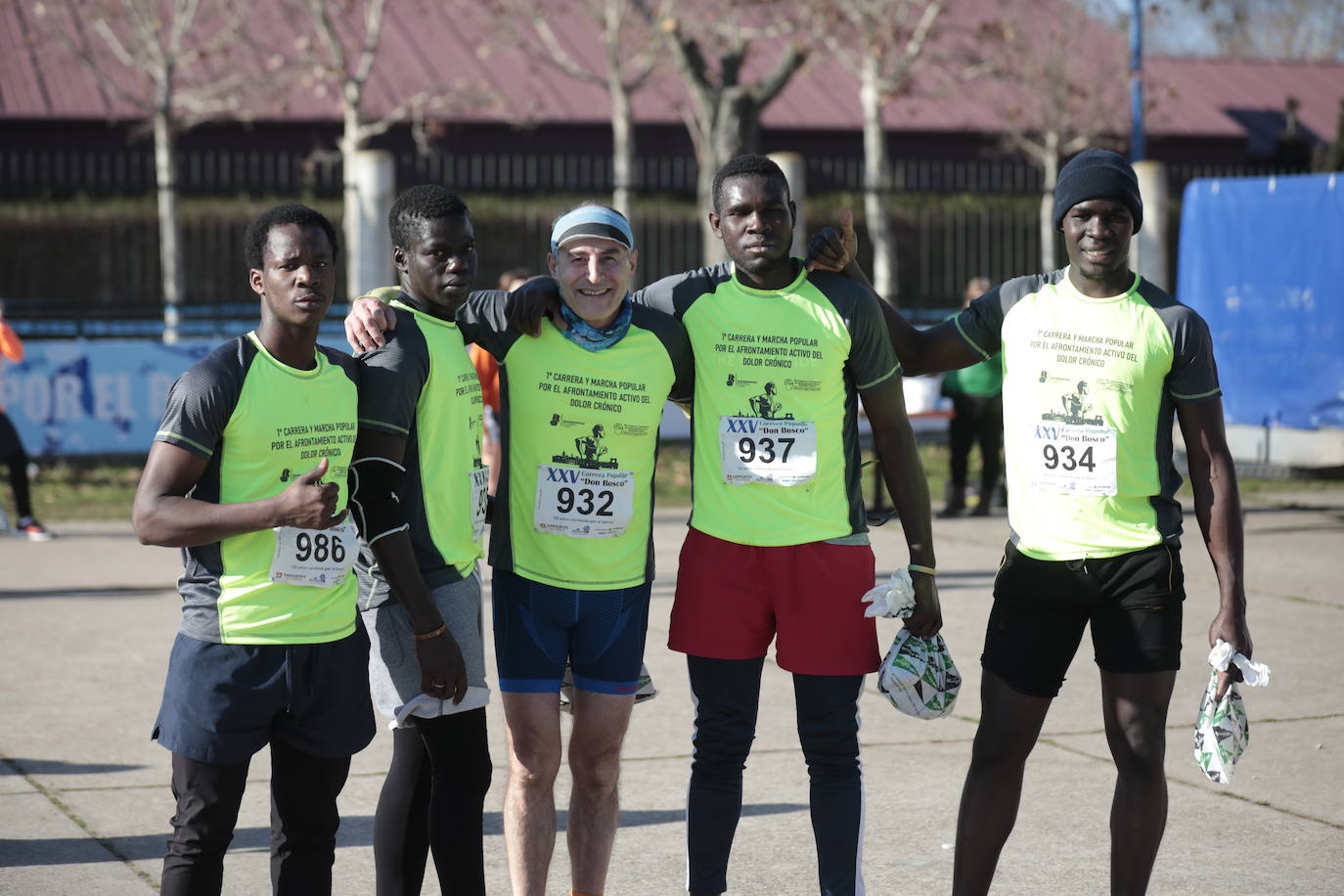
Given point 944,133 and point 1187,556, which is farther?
point 944,133

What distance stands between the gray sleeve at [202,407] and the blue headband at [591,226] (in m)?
0.97

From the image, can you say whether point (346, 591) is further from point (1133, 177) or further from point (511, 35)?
point (511, 35)

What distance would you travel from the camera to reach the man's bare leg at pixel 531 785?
4066mm

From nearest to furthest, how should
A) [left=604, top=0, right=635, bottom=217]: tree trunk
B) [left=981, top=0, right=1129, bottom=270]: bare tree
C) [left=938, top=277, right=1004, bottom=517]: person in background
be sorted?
[left=938, top=277, right=1004, bottom=517]: person in background < [left=604, top=0, right=635, bottom=217]: tree trunk < [left=981, top=0, right=1129, bottom=270]: bare tree

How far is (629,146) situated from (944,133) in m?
9.29

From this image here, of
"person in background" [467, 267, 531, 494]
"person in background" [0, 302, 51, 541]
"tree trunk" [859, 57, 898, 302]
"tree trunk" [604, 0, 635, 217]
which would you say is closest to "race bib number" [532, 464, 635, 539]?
"person in background" [467, 267, 531, 494]

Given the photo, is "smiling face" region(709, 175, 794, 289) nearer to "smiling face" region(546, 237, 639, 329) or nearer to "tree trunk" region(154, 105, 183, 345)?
"smiling face" region(546, 237, 639, 329)

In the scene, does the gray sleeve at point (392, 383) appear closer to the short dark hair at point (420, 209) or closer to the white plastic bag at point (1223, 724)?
the short dark hair at point (420, 209)

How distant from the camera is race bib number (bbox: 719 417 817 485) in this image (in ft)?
13.7

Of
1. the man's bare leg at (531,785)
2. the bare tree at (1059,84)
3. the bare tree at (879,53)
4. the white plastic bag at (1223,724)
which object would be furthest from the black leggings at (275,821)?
the bare tree at (1059,84)

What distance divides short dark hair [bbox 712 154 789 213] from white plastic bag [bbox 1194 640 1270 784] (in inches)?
62.1

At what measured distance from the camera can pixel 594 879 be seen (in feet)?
13.7

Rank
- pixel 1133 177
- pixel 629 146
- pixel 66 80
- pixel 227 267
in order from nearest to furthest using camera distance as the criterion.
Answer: pixel 1133 177, pixel 227 267, pixel 629 146, pixel 66 80

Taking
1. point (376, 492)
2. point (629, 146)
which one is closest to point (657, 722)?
point (376, 492)
